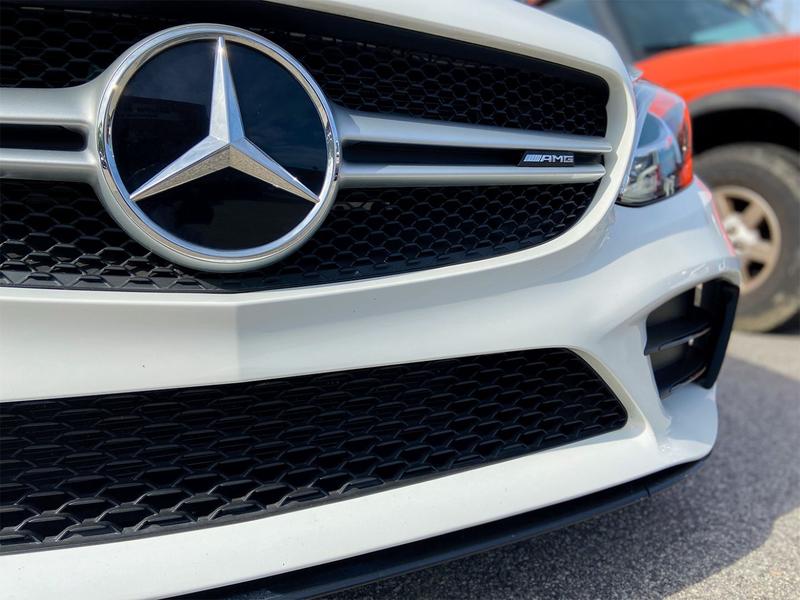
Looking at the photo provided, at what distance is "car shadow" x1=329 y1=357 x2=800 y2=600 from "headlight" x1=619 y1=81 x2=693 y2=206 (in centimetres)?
82

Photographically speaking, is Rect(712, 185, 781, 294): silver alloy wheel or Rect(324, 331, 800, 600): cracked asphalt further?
Rect(712, 185, 781, 294): silver alloy wheel

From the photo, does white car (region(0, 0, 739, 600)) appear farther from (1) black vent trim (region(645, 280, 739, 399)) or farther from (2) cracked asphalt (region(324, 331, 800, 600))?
(2) cracked asphalt (region(324, 331, 800, 600))

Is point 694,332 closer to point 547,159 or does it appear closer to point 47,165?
point 547,159

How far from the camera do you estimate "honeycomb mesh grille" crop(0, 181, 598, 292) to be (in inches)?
36.6

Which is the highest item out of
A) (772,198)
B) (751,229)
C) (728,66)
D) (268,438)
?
(728,66)

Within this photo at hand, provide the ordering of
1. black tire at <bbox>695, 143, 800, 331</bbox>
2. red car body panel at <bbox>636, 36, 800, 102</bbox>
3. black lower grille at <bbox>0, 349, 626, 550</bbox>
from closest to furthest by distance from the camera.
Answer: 1. black lower grille at <bbox>0, 349, 626, 550</bbox>
2. red car body panel at <bbox>636, 36, 800, 102</bbox>
3. black tire at <bbox>695, 143, 800, 331</bbox>

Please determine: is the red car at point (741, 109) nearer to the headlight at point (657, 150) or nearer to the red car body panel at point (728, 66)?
the red car body panel at point (728, 66)

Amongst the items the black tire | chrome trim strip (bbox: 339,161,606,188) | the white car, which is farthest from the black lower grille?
the black tire

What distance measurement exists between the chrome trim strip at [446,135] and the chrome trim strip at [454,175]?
0.13 ft

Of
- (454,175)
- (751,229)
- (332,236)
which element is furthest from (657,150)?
(751,229)

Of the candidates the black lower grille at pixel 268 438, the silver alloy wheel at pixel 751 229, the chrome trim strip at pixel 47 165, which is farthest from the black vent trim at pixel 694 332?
the silver alloy wheel at pixel 751 229

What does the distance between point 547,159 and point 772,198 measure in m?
2.48

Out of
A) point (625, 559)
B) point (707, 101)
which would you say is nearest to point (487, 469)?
point (625, 559)

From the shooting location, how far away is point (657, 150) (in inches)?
55.8
